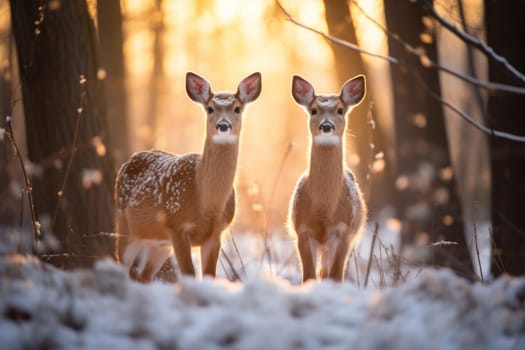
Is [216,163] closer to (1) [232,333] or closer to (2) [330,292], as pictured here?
(2) [330,292]

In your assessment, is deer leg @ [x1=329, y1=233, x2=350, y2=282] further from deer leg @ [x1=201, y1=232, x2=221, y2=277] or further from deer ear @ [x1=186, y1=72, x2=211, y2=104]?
deer ear @ [x1=186, y1=72, x2=211, y2=104]

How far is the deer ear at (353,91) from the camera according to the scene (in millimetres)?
7219

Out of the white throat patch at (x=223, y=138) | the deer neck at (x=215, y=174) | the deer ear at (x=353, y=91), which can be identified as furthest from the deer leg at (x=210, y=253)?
the deer ear at (x=353, y=91)

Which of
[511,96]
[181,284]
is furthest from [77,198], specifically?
[511,96]

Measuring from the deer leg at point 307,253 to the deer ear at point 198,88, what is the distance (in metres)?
1.76

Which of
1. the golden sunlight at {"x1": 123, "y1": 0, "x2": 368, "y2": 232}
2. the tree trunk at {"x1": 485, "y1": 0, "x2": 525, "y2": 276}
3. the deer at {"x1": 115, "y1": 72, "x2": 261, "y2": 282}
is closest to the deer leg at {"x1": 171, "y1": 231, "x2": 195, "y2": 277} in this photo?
the deer at {"x1": 115, "y1": 72, "x2": 261, "y2": 282}

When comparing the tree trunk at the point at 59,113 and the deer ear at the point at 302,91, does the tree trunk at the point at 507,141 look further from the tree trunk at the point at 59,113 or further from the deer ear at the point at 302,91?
the tree trunk at the point at 59,113

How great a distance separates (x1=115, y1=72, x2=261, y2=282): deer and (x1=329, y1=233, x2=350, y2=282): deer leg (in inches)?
42.4

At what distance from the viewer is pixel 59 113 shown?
6980 mm

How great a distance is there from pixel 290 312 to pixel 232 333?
17.3 inches

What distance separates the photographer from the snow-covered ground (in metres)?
3.72

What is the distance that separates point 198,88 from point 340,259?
230 cm

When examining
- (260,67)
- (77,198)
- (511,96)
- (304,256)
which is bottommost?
(304,256)

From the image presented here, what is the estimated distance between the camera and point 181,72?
104 ft
